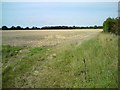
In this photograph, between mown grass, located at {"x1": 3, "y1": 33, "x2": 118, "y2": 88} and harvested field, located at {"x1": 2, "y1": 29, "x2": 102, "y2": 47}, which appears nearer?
mown grass, located at {"x1": 3, "y1": 33, "x2": 118, "y2": 88}

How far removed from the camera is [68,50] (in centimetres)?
1084

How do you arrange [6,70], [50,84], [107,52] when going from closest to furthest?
[50,84]
[6,70]
[107,52]

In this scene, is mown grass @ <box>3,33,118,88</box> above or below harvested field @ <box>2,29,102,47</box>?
below

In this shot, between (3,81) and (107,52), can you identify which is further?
(107,52)

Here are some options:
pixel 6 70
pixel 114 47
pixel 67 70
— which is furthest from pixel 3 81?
pixel 114 47

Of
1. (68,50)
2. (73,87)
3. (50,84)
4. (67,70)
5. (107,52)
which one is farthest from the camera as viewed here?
(68,50)

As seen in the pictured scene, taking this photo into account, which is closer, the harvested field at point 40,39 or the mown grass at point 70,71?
the mown grass at point 70,71

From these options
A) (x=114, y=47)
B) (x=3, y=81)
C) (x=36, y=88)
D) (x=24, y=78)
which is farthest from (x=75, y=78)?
(x=114, y=47)

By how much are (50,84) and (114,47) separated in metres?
4.32

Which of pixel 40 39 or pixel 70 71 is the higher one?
pixel 40 39

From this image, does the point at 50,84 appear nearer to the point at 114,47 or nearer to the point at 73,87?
the point at 73,87

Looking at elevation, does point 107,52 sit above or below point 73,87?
above

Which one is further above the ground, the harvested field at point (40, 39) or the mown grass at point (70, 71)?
the harvested field at point (40, 39)

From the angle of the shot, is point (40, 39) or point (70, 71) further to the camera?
point (40, 39)
